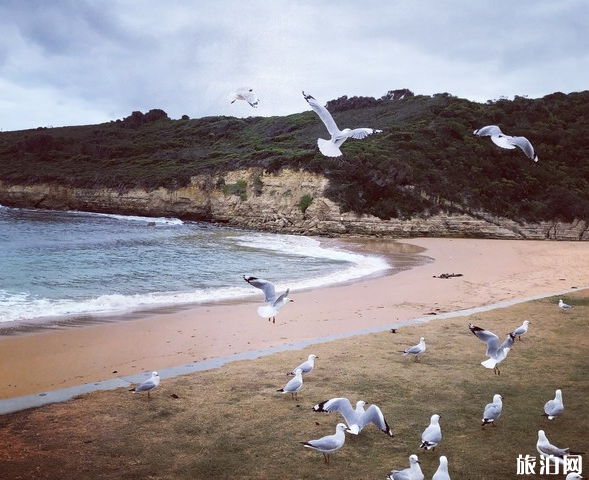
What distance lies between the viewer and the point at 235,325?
11.9 m

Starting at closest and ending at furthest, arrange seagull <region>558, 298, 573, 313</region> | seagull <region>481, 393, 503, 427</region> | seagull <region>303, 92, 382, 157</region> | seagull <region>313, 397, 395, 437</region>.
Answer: seagull <region>313, 397, 395, 437</region> < seagull <region>481, 393, 503, 427</region> < seagull <region>303, 92, 382, 157</region> < seagull <region>558, 298, 573, 313</region>

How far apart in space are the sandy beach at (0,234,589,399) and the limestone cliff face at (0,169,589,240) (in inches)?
712

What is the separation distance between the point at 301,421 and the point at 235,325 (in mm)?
5445

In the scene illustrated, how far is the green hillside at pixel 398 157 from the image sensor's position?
140ft

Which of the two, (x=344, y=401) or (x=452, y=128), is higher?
(x=452, y=128)

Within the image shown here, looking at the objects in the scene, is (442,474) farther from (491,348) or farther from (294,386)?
(491,348)

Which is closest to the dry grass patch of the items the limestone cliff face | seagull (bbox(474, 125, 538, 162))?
seagull (bbox(474, 125, 538, 162))

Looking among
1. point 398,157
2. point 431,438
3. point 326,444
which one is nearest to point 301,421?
point 326,444

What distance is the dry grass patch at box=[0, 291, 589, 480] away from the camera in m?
5.45

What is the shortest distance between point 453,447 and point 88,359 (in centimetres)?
629

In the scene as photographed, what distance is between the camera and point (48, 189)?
5822 centimetres

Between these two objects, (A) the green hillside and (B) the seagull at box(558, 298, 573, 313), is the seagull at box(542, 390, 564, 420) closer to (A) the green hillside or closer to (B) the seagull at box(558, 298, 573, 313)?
(B) the seagull at box(558, 298, 573, 313)

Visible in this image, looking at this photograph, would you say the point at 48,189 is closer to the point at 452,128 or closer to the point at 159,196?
the point at 159,196

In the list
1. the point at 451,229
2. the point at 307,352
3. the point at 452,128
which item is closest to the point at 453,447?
the point at 307,352
